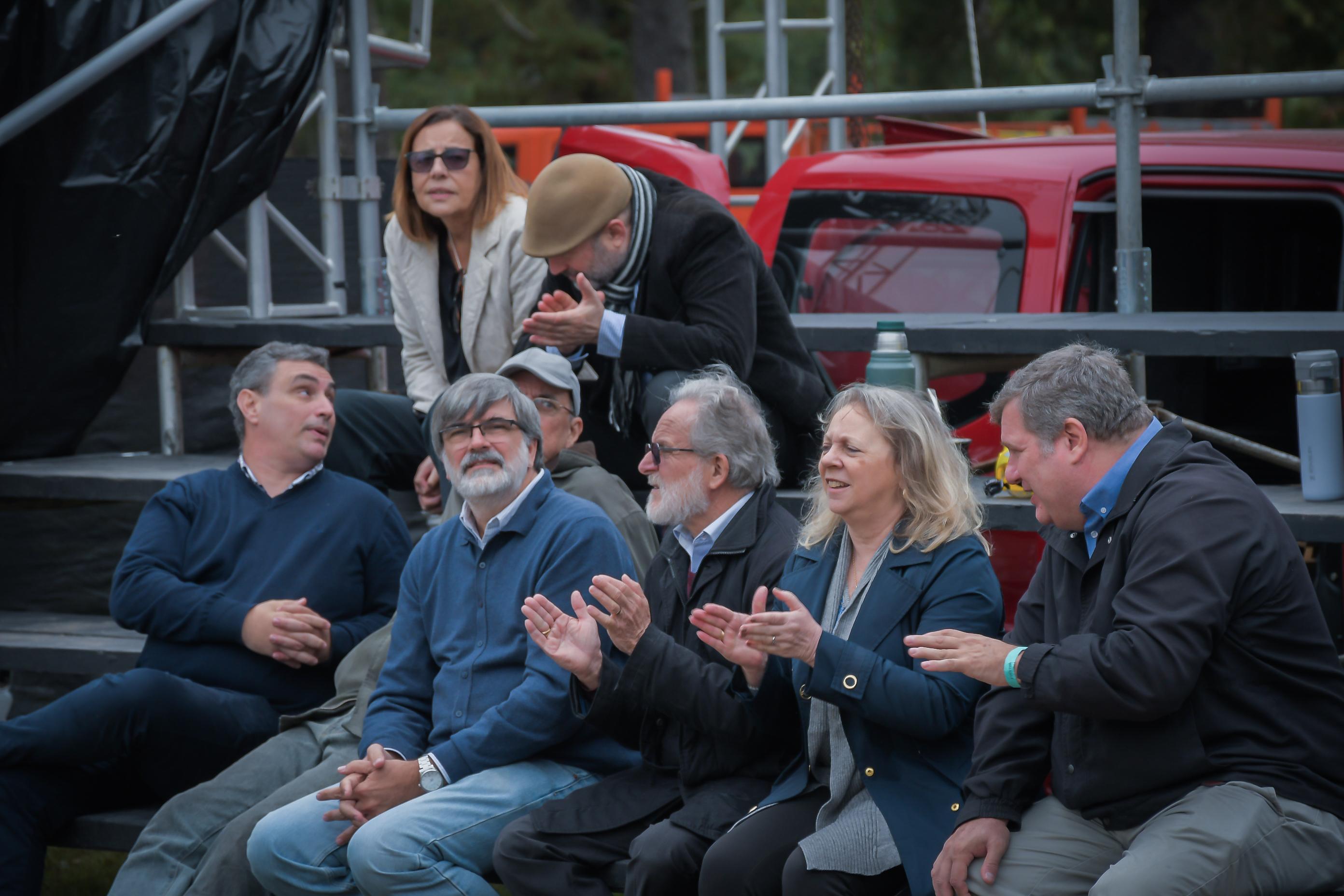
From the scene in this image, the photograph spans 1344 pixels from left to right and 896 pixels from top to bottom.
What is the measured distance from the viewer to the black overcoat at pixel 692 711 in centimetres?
363

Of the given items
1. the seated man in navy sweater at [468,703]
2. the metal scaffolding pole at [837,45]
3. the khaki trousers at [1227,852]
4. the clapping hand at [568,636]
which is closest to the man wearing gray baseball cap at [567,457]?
the seated man in navy sweater at [468,703]

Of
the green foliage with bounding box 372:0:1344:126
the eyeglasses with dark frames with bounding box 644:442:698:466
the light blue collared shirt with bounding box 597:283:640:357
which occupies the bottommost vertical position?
the eyeglasses with dark frames with bounding box 644:442:698:466

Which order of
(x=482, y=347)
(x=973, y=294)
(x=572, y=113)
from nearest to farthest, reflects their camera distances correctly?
(x=482, y=347) → (x=973, y=294) → (x=572, y=113)

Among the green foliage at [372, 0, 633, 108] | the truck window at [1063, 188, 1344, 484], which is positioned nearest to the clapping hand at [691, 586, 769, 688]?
the truck window at [1063, 188, 1344, 484]

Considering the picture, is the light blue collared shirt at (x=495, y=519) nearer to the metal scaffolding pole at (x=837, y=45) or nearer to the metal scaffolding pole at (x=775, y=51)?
the metal scaffolding pole at (x=775, y=51)

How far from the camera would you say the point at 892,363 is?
14.8 feet

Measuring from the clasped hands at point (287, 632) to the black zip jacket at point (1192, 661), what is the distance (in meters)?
2.19

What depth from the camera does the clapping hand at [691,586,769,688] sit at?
3414 mm

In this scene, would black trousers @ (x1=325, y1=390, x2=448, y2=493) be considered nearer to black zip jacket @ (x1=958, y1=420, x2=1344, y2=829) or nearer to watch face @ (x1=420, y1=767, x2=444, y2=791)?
watch face @ (x1=420, y1=767, x2=444, y2=791)

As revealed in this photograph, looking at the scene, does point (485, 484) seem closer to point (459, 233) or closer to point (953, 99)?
point (459, 233)

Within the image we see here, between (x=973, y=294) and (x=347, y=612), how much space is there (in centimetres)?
245

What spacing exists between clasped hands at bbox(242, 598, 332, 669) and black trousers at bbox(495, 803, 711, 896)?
1.04m

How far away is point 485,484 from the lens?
414 cm

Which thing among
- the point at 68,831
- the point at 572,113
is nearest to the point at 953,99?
the point at 572,113
